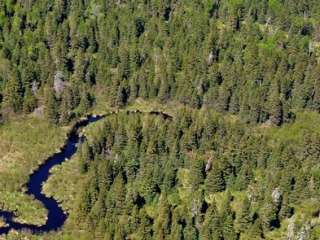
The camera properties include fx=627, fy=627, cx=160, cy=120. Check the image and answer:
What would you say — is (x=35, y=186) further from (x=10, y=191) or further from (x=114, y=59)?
(x=114, y=59)

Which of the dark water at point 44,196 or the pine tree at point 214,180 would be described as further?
the pine tree at point 214,180

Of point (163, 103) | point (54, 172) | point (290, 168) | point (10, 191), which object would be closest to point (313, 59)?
point (163, 103)

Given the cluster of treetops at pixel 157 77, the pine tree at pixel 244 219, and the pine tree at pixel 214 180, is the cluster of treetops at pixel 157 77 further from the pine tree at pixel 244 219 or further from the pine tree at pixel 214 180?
the pine tree at pixel 244 219

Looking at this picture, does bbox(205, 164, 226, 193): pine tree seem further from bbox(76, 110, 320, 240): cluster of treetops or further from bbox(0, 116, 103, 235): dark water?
bbox(0, 116, 103, 235): dark water

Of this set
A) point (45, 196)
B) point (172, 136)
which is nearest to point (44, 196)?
point (45, 196)

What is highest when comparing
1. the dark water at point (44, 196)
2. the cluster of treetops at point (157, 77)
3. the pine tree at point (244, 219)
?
the cluster of treetops at point (157, 77)

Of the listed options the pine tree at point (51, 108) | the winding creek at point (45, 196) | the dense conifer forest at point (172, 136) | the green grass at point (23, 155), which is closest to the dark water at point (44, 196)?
the winding creek at point (45, 196)

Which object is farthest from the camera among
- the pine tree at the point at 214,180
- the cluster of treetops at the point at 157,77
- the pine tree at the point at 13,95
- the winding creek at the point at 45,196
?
the cluster of treetops at the point at 157,77
